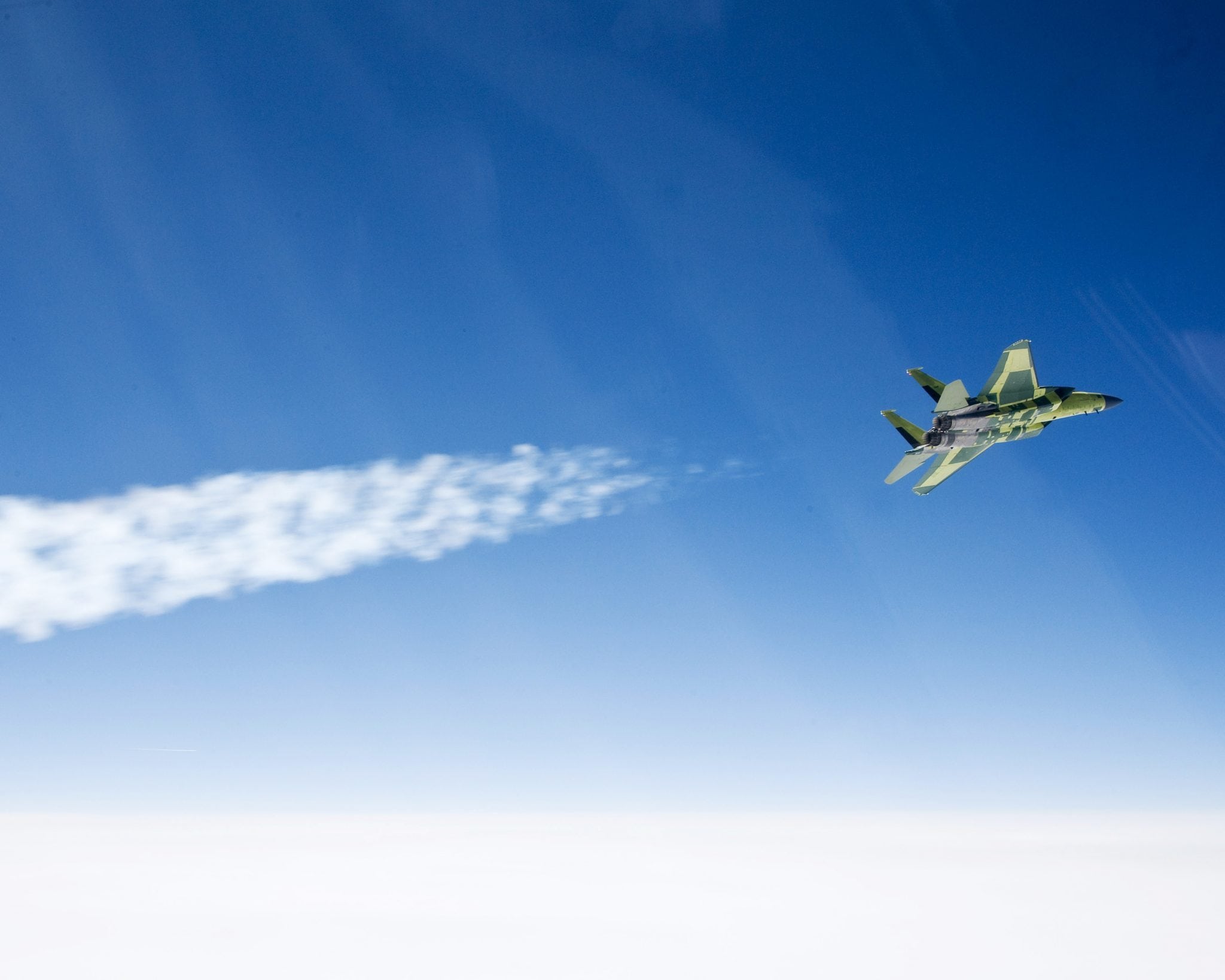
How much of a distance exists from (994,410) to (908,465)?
6.61m

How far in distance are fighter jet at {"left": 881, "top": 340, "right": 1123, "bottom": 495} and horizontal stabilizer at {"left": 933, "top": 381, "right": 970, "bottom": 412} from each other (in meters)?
0.04

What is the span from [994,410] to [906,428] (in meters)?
5.74

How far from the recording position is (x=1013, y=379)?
160ft

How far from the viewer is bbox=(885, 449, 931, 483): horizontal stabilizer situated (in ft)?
169

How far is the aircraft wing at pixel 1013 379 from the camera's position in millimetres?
47781

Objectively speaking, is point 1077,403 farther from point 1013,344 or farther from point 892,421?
point 892,421

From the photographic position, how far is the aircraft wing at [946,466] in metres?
53.6

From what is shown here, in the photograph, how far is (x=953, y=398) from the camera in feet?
157

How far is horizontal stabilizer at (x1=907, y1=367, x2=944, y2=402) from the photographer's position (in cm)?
5006

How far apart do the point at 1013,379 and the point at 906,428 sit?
7412mm

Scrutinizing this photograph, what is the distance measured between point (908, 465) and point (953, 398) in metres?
6.12

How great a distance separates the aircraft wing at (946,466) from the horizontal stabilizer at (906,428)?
3.50m

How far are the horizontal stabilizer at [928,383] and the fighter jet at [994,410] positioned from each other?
4 cm

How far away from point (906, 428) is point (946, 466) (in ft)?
20.0
